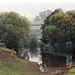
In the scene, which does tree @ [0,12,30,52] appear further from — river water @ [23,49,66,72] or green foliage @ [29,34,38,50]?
green foliage @ [29,34,38,50]

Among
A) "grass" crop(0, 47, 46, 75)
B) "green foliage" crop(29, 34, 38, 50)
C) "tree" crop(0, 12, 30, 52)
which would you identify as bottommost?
"green foliage" crop(29, 34, 38, 50)

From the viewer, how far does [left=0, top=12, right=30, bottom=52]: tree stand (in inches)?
1802

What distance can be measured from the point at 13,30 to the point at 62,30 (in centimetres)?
1513

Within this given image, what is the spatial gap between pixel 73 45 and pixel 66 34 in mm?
4864

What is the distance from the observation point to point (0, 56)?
3291 centimetres

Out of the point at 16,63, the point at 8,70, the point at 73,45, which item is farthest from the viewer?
the point at 73,45

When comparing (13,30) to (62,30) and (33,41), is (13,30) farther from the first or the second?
(33,41)

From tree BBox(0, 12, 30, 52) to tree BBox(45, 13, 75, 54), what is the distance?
9.32 m

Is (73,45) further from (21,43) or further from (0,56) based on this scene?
(0,56)

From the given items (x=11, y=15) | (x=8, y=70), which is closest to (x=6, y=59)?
(x=8, y=70)

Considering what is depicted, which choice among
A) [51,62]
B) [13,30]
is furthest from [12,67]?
[13,30]

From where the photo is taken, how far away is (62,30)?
40.8 m

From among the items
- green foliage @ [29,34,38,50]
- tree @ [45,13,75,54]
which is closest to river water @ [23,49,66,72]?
tree @ [45,13,75,54]

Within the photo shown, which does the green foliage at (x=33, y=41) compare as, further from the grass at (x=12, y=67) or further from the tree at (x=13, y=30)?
the grass at (x=12, y=67)
